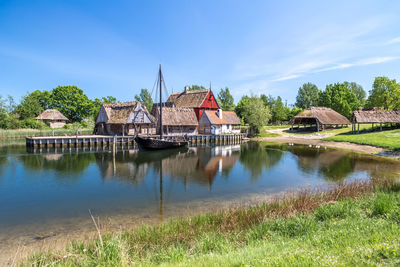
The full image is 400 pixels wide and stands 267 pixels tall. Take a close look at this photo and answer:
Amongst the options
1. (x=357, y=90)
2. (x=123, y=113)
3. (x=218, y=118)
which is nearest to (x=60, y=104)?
(x=123, y=113)

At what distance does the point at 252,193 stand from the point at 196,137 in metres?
29.5

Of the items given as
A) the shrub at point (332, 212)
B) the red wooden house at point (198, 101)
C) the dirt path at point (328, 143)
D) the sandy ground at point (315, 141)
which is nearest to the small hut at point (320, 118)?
the sandy ground at point (315, 141)

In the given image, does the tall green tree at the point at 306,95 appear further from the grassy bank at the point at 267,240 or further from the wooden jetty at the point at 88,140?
the grassy bank at the point at 267,240

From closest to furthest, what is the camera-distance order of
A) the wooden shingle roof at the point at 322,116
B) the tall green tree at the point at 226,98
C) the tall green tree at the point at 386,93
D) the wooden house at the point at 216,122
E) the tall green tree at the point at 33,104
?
the wooden shingle roof at the point at 322,116, the wooden house at the point at 216,122, the tall green tree at the point at 386,93, the tall green tree at the point at 33,104, the tall green tree at the point at 226,98

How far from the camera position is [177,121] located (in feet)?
144

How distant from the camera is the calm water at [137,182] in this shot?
10875mm

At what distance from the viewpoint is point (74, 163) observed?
23125 mm

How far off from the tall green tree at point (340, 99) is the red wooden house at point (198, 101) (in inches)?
1180

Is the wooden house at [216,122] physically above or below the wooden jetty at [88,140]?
above

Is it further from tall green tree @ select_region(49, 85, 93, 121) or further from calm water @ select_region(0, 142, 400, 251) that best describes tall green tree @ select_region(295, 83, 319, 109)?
tall green tree @ select_region(49, 85, 93, 121)

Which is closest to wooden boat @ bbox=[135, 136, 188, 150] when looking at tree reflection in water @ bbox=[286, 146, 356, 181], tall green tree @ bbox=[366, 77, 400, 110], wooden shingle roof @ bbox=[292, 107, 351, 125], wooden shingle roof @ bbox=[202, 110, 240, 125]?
wooden shingle roof @ bbox=[202, 110, 240, 125]

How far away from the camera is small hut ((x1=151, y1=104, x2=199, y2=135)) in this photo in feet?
142

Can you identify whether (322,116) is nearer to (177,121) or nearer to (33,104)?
(177,121)

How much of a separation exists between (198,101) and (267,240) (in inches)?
1786
